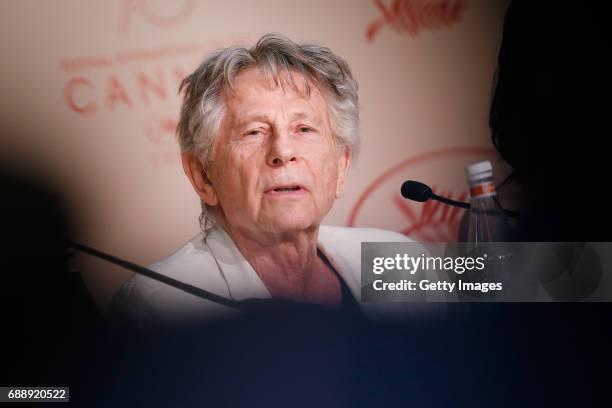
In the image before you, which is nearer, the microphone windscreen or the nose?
the nose

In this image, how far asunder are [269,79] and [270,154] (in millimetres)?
162

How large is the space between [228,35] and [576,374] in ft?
3.72

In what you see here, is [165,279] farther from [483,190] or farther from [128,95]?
[483,190]

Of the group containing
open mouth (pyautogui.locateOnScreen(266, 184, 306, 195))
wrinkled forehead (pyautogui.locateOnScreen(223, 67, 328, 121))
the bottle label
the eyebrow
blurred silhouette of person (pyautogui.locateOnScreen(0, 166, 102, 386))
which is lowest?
blurred silhouette of person (pyautogui.locateOnScreen(0, 166, 102, 386))

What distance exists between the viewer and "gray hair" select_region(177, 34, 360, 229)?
1510mm

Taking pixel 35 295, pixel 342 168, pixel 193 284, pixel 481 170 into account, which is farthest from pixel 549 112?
pixel 35 295

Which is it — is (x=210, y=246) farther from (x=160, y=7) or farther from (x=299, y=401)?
(x=160, y=7)

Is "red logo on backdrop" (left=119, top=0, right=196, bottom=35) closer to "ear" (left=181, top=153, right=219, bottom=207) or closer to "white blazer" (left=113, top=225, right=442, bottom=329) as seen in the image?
"ear" (left=181, top=153, right=219, bottom=207)

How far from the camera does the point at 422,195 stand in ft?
5.31

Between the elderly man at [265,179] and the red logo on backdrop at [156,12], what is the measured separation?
13 centimetres

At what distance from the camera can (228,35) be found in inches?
62.4

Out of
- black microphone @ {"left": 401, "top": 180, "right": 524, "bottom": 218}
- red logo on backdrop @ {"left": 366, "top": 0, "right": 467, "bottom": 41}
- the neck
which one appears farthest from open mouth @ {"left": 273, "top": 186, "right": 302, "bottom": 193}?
red logo on backdrop @ {"left": 366, "top": 0, "right": 467, "bottom": 41}

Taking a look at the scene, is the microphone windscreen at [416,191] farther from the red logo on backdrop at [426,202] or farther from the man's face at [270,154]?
the man's face at [270,154]

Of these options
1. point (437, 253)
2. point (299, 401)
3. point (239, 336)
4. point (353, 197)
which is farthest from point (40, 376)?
point (437, 253)
